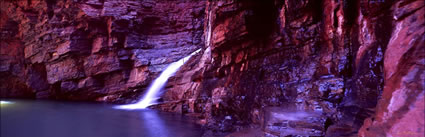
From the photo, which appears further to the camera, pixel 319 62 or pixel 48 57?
pixel 48 57

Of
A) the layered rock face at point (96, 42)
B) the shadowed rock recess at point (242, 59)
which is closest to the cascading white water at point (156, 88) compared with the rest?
the shadowed rock recess at point (242, 59)

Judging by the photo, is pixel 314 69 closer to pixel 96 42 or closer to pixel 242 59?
pixel 242 59

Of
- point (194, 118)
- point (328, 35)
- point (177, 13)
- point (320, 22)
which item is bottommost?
point (194, 118)

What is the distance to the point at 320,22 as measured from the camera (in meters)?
6.70

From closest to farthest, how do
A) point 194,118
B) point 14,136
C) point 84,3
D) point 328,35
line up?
point 328,35 < point 14,136 < point 194,118 < point 84,3

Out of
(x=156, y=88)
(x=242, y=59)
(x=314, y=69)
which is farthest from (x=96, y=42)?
(x=314, y=69)

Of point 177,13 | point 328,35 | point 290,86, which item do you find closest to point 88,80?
point 177,13

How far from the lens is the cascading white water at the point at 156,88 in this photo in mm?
13922

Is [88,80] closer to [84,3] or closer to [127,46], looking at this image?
[127,46]

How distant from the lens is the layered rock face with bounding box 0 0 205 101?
654 inches

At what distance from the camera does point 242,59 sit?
31.6 ft

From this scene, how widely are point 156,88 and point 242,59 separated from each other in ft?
22.6

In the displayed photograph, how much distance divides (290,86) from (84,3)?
15.4m

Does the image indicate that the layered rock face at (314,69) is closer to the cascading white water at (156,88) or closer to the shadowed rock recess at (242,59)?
the shadowed rock recess at (242,59)
